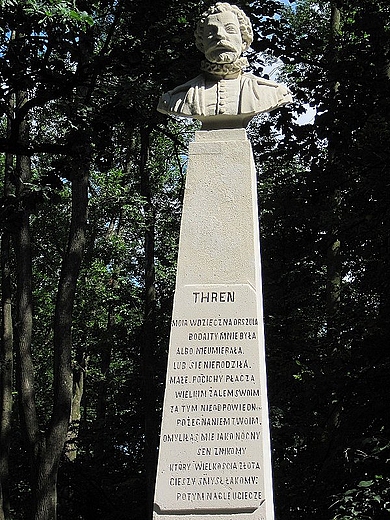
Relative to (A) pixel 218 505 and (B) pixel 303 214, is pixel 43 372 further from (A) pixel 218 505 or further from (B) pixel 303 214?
(A) pixel 218 505

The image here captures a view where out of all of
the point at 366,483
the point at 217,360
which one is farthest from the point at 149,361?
the point at 217,360

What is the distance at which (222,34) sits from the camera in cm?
737

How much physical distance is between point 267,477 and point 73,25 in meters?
5.18

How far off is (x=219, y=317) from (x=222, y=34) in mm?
2085

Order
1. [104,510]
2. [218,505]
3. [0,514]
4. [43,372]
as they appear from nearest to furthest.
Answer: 1. [218,505]
2. [0,514]
3. [104,510]
4. [43,372]

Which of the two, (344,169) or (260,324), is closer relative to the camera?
(260,324)

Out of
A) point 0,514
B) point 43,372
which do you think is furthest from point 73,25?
point 43,372

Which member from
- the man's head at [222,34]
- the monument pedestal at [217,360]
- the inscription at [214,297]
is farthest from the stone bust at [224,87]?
the inscription at [214,297]

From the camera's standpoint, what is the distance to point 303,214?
1380cm

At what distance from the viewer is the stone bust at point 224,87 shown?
731 centimetres

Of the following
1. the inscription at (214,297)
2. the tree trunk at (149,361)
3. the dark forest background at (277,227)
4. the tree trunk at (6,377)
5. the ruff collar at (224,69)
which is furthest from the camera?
the tree trunk at (149,361)

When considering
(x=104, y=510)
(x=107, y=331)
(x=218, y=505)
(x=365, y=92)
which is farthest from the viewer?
(x=107, y=331)

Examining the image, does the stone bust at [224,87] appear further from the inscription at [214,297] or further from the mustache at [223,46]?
the inscription at [214,297]

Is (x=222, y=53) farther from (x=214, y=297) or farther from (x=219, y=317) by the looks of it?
(x=219, y=317)
